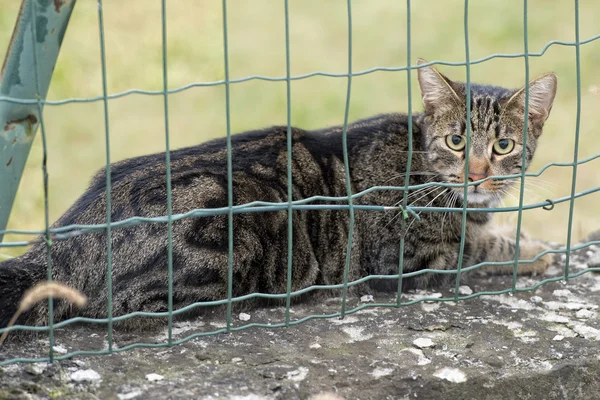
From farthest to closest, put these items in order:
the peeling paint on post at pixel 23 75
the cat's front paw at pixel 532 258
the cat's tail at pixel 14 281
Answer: the cat's front paw at pixel 532 258 → the cat's tail at pixel 14 281 → the peeling paint on post at pixel 23 75

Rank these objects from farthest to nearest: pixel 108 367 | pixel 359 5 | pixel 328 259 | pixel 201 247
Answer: pixel 359 5 → pixel 328 259 → pixel 201 247 → pixel 108 367

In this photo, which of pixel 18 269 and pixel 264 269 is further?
pixel 264 269

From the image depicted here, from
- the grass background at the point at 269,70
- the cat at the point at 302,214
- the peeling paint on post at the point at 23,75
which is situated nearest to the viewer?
the peeling paint on post at the point at 23,75

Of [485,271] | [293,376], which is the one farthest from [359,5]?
[293,376]

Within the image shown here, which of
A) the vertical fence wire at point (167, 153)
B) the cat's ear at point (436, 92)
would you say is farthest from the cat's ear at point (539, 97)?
the vertical fence wire at point (167, 153)

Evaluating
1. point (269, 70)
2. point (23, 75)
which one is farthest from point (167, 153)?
point (269, 70)

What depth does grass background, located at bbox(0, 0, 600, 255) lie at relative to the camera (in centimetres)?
701

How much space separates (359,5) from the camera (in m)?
9.36

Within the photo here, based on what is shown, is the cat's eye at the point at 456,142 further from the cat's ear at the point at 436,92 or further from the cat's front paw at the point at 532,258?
the cat's front paw at the point at 532,258

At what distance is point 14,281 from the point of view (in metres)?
3.45

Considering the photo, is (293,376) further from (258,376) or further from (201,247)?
(201,247)

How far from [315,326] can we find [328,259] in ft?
2.21

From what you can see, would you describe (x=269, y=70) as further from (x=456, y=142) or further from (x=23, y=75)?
(x=23, y=75)

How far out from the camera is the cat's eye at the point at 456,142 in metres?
4.27
